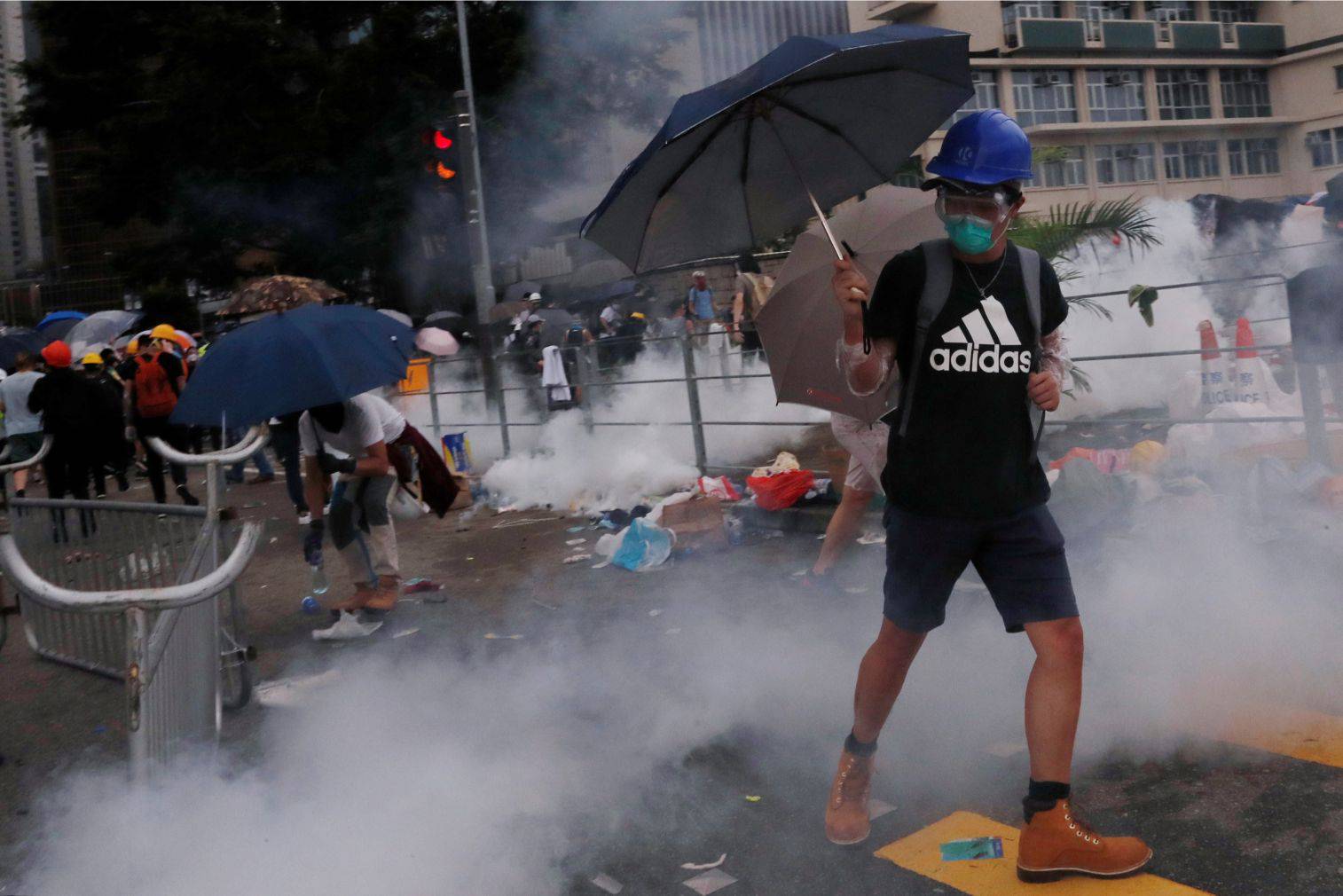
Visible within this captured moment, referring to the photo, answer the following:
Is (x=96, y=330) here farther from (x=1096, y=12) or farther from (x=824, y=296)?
(x=1096, y=12)

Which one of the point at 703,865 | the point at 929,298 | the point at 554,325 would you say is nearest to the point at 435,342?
the point at 554,325

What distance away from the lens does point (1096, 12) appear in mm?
49031

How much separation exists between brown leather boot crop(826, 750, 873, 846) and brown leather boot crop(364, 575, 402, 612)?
3573 mm

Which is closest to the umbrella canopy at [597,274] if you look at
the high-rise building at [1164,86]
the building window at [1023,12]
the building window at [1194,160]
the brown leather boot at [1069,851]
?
the brown leather boot at [1069,851]

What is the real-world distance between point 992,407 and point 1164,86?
54.3m

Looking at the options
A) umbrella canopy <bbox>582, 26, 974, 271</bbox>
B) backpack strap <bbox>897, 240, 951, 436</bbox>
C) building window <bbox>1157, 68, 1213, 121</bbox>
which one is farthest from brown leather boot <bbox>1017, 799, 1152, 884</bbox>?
building window <bbox>1157, 68, 1213, 121</bbox>

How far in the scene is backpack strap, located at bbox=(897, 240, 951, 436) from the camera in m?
2.66

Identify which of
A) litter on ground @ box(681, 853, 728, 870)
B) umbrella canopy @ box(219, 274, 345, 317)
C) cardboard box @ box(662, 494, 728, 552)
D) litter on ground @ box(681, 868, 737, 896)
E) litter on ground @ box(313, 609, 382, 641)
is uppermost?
umbrella canopy @ box(219, 274, 345, 317)

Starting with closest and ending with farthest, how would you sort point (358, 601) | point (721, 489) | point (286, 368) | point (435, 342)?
point (286, 368) → point (358, 601) → point (721, 489) → point (435, 342)

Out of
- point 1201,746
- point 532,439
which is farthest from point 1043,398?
point 532,439

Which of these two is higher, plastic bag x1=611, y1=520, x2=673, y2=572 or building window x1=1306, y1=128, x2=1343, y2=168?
building window x1=1306, y1=128, x2=1343, y2=168

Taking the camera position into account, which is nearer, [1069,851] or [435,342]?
[1069,851]

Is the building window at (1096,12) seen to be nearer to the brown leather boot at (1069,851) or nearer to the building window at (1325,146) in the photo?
the building window at (1325,146)

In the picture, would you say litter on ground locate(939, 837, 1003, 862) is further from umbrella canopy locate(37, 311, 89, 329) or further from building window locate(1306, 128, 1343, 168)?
building window locate(1306, 128, 1343, 168)
